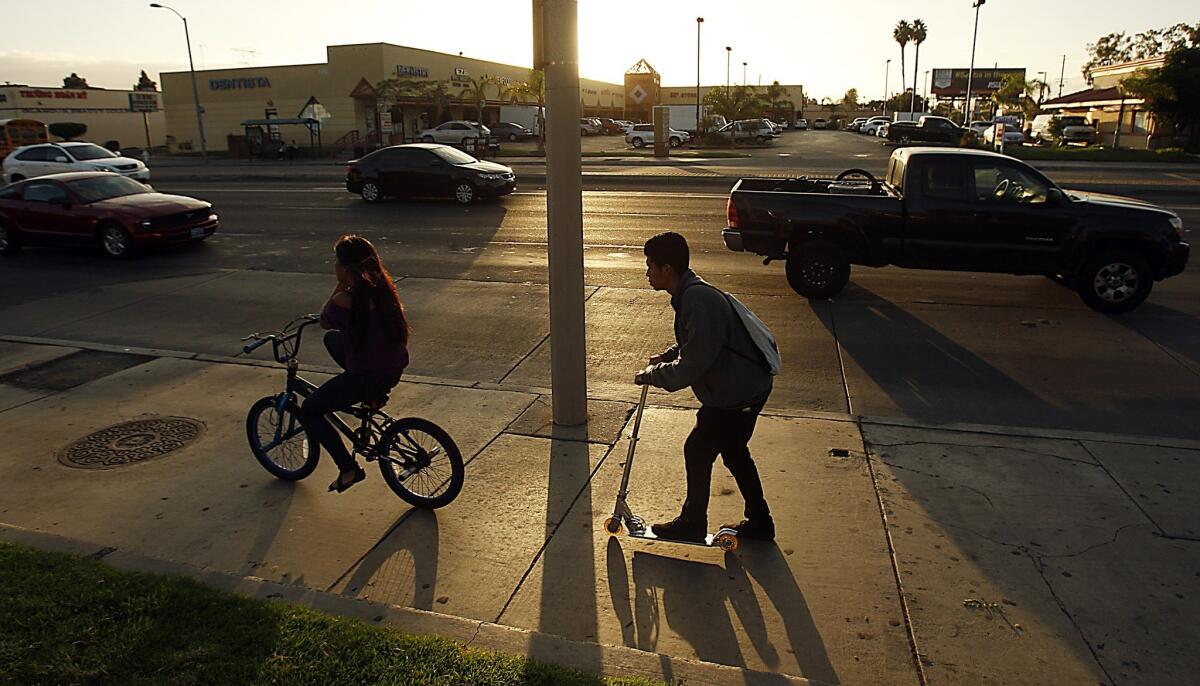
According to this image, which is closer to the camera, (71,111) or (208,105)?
(208,105)

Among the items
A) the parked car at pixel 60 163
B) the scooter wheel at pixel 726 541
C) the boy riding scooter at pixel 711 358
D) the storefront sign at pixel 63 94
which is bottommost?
the scooter wheel at pixel 726 541

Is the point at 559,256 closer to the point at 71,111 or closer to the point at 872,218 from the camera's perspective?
the point at 872,218

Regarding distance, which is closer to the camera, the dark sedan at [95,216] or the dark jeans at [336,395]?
the dark jeans at [336,395]

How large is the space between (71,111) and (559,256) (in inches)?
2751

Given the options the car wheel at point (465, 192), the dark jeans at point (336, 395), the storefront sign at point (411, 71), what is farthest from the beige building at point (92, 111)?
the dark jeans at point (336, 395)

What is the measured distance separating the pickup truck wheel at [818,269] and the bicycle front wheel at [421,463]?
6.58 meters

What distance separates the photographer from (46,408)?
729 centimetres

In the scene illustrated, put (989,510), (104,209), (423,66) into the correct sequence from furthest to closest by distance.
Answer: (423,66) < (104,209) < (989,510)

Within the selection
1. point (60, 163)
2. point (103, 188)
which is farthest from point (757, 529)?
point (60, 163)

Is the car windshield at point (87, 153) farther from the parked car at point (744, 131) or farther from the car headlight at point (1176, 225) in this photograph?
the parked car at point (744, 131)

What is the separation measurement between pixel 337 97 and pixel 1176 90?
4608 centimetres

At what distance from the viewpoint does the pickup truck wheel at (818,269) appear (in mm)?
10383

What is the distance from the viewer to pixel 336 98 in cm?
5269

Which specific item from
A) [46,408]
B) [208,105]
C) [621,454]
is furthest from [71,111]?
[621,454]
